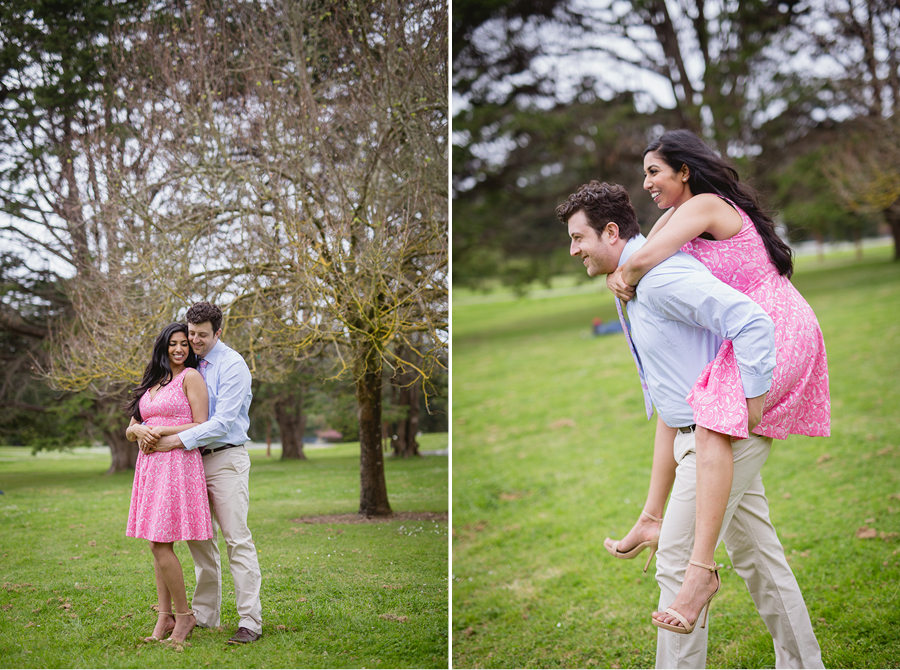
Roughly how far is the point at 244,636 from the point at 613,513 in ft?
9.13

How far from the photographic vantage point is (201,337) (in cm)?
283

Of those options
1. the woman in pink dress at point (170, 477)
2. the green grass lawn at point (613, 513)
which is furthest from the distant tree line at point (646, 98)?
the woman in pink dress at point (170, 477)

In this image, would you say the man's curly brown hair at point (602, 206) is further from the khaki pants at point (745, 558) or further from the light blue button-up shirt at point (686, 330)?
the khaki pants at point (745, 558)

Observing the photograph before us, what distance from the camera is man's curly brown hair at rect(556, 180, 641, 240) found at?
80.7 inches

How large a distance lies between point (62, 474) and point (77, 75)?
196 cm

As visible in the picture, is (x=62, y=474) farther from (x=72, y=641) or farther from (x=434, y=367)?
(x=434, y=367)

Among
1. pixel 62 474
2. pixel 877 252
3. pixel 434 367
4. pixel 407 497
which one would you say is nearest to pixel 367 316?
pixel 434 367

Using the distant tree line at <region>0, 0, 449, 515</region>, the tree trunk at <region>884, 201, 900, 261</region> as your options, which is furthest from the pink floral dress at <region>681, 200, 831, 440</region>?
the tree trunk at <region>884, 201, 900, 261</region>

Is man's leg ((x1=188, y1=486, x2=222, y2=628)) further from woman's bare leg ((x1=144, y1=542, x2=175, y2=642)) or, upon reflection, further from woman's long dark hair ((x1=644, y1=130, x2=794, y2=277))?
woman's long dark hair ((x1=644, y1=130, x2=794, y2=277))

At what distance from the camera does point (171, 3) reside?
3477 millimetres

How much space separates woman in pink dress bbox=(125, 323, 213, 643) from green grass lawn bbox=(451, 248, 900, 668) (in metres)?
1.35

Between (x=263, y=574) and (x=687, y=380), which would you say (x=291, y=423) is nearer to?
(x=263, y=574)

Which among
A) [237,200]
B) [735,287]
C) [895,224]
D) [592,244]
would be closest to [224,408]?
[237,200]

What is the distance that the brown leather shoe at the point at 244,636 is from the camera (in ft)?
9.23
